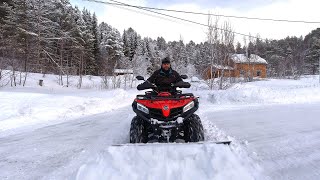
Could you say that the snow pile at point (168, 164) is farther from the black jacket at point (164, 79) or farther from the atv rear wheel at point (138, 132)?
the black jacket at point (164, 79)

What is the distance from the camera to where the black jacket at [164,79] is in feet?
23.1

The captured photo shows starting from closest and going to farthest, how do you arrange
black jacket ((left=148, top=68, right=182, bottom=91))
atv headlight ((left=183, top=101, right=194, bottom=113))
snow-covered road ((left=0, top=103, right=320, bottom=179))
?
snow-covered road ((left=0, top=103, right=320, bottom=179)), atv headlight ((left=183, top=101, right=194, bottom=113)), black jacket ((left=148, top=68, right=182, bottom=91))

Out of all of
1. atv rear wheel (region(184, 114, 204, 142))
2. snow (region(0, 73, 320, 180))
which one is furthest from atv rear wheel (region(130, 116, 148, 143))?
atv rear wheel (region(184, 114, 204, 142))

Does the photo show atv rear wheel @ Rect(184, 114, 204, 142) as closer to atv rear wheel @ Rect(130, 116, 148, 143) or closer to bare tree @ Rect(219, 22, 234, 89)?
atv rear wheel @ Rect(130, 116, 148, 143)

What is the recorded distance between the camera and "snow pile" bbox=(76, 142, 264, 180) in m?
4.00

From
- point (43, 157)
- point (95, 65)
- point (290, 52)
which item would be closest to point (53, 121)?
point (43, 157)

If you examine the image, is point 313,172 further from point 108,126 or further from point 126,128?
point 108,126

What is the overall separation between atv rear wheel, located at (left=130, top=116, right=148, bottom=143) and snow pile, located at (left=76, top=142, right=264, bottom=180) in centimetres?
115

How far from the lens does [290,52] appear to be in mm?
80938

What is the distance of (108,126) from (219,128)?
332 cm

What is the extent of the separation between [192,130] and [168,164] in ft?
5.70

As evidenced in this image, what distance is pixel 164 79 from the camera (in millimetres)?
7062

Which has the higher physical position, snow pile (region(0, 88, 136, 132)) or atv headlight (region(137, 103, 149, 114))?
atv headlight (region(137, 103, 149, 114))

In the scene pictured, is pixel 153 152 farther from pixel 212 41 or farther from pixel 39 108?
pixel 212 41
